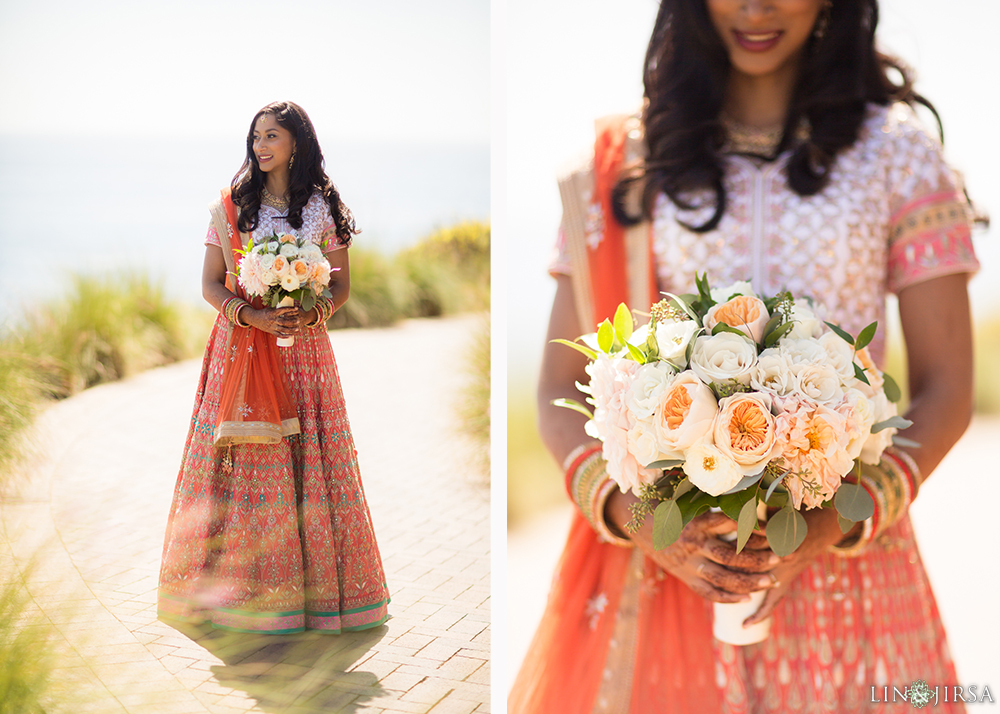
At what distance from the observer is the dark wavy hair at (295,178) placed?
174cm

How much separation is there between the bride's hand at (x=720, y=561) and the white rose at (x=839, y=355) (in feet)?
1.15

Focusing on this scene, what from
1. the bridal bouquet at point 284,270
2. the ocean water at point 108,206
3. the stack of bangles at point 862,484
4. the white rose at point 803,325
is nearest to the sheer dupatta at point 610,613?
the stack of bangles at point 862,484

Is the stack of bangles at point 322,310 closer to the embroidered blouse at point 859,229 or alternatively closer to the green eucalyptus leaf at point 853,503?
the embroidered blouse at point 859,229

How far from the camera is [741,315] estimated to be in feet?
4.51

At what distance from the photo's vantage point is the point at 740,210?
66.2 inches

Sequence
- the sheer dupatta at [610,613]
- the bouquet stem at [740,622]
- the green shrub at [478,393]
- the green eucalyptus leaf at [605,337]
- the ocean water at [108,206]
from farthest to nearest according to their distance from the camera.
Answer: the green shrub at [478,393] → the ocean water at [108,206] → the sheer dupatta at [610,613] → the bouquet stem at [740,622] → the green eucalyptus leaf at [605,337]

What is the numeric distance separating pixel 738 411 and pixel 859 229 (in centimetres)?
58

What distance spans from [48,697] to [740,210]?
6.18 feet

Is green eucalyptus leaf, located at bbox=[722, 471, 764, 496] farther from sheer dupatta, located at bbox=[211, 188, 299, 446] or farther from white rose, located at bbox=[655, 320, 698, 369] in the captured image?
sheer dupatta, located at bbox=[211, 188, 299, 446]

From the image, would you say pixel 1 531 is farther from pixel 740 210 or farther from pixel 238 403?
pixel 740 210

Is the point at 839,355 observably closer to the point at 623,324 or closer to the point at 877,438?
the point at 877,438

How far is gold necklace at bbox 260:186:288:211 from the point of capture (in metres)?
1.73

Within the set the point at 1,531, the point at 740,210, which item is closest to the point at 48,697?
the point at 1,531

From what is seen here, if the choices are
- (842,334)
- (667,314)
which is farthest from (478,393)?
(842,334)
